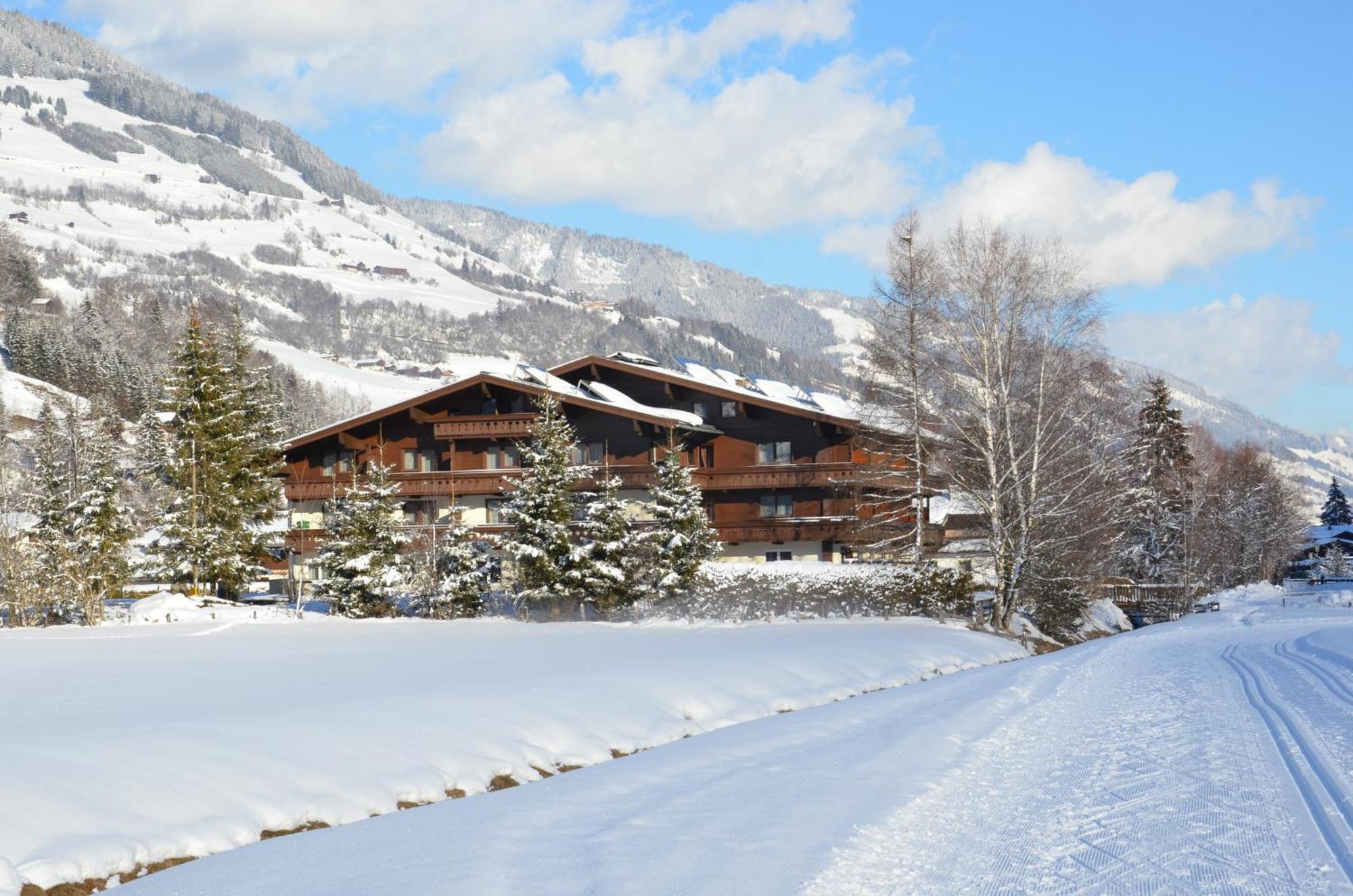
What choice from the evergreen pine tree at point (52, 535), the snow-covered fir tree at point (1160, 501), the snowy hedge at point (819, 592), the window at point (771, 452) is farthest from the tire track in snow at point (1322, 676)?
the snow-covered fir tree at point (1160, 501)

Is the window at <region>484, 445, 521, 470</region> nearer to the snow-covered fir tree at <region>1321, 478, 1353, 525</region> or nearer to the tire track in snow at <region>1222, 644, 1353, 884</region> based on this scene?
the tire track in snow at <region>1222, 644, 1353, 884</region>

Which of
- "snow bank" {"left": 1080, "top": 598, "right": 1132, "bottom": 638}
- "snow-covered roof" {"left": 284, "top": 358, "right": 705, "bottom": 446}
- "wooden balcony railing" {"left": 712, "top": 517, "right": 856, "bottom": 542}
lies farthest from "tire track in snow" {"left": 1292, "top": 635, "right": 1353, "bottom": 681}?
"snow-covered roof" {"left": 284, "top": 358, "right": 705, "bottom": 446}

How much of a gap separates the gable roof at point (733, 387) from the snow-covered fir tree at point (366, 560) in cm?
1164

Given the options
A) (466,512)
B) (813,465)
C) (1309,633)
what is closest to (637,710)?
(1309,633)

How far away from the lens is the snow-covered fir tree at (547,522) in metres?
40.1

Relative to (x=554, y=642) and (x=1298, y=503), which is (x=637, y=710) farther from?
(x=1298, y=503)

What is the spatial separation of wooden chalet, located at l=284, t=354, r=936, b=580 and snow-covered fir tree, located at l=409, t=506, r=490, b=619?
3.95 meters

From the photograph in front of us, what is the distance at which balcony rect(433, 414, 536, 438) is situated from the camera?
5188 cm

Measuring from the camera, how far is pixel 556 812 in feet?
31.4

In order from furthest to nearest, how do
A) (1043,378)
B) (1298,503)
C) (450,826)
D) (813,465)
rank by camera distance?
(1298,503)
(813,465)
(1043,378)
(450,826)

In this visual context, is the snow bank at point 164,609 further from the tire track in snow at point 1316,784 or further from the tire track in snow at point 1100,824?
the tire track in snow at point 1316,784

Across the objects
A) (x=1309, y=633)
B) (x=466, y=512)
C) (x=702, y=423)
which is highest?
(x=702, y=423)

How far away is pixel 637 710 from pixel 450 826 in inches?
249

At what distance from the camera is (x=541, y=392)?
49.5 metres
